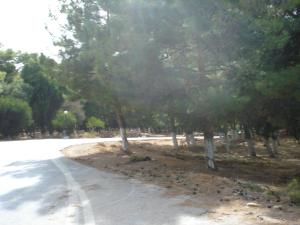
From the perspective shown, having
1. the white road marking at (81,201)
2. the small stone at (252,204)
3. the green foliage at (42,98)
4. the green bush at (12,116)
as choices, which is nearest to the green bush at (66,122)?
the green bush at (12,116)

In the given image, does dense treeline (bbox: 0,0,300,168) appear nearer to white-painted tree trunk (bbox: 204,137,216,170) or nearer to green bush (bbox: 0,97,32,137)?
white-painted tree trunk (bbox: 204,137,216,170)

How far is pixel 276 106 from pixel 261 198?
22.8 feet

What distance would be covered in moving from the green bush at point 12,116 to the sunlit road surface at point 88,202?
41.4m

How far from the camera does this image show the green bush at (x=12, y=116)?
5522 centimetres

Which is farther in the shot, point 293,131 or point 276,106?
point 293,131

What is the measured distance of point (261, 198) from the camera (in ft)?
33.1

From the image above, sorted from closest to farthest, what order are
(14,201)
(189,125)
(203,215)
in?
(203,215)
(14,201)
(189,125)

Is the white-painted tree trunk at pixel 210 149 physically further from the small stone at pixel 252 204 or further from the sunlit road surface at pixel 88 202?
the small stone at pixel 252 204

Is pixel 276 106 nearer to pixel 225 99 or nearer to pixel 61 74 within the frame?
pixel 225 99

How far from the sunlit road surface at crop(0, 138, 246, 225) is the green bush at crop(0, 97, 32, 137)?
4139cm

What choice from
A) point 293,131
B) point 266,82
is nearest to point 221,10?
point 266,82

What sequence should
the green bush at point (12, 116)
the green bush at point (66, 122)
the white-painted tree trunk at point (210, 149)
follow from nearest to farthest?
the white-painted tree trunk at point (210, 149), the green bush at point (12, 116), the green bush at point (66, 122)

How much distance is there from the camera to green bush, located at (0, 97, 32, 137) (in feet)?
181

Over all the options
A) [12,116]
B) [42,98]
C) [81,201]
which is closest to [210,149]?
[81,201]
